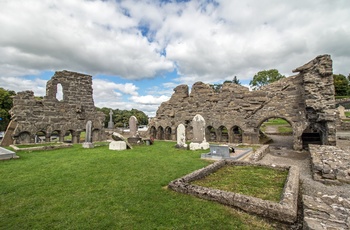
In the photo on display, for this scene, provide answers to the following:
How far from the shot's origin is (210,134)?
1870cm

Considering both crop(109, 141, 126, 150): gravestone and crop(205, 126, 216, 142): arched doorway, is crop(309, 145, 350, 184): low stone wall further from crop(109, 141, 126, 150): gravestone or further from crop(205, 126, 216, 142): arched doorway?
crop(205, 126, 216, 142): arched doorway

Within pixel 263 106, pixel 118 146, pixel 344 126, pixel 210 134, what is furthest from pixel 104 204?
pixel 344 126

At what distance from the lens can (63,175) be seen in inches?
235

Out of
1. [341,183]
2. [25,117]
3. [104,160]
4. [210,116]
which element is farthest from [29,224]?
[210,116]

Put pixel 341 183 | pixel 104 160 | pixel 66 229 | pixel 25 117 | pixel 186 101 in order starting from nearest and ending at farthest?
pixel 66 229, pixel 341 183, pixel 104 160, pixel 25 117, pixel 186 101

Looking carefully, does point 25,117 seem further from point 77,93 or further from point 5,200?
point 5,200

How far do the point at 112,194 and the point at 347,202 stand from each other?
4.71 metres

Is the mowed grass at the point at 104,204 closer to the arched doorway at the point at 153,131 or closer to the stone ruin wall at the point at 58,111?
the stone ruin wall at the point at 58,111

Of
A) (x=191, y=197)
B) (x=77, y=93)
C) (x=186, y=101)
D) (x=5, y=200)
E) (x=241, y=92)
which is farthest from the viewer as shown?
(x=186, y=101)

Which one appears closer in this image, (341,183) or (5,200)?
(5,200)

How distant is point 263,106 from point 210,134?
19.3 feet

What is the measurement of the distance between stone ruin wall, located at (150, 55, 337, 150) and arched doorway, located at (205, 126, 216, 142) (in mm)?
652

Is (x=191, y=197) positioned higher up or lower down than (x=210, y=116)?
lower down

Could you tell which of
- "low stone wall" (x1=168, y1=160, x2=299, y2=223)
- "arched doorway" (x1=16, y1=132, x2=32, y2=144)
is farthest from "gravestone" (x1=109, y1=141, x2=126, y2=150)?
"arched doorway" (x1=16, y1=132, x2=32, y2=144)
